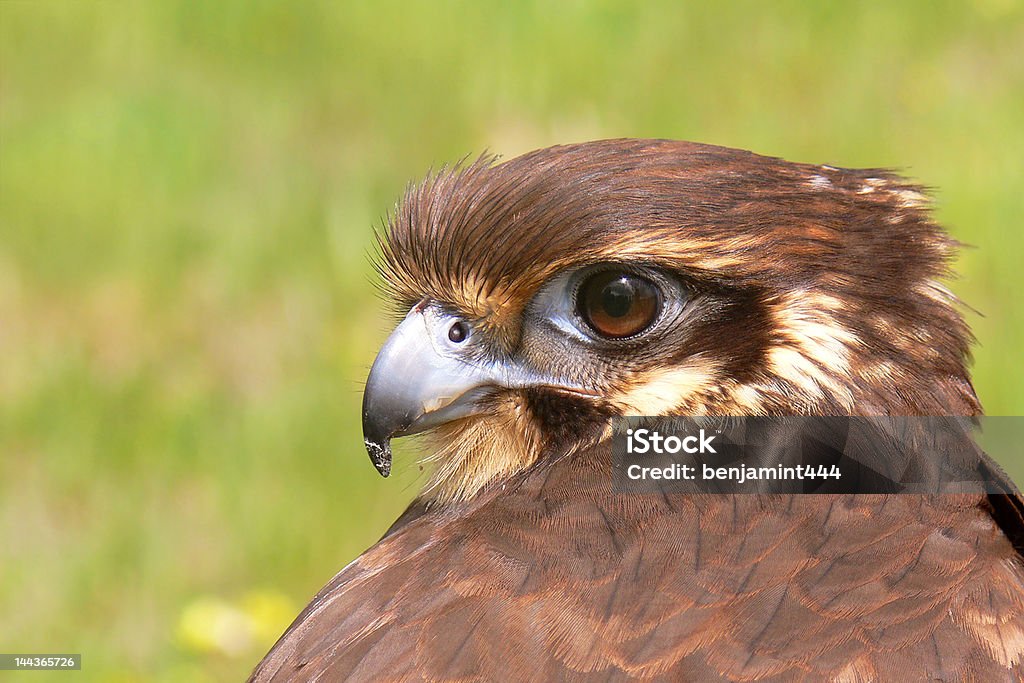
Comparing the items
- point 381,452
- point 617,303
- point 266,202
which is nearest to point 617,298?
point 617,303

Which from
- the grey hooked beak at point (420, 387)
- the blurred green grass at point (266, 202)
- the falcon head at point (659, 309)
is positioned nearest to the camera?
the falcon head at point (659, 309)

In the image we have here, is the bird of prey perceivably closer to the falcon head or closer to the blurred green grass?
the falcon head

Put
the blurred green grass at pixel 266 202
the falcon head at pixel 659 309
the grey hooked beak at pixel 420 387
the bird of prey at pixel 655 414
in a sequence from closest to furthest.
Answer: the bird of prey at pixel 655 414, the falcon head at pixel 659 309, the grey hooked beak at pixel 420 387, the blurred green grass at pixel 266 202

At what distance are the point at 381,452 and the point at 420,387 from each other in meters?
0.17

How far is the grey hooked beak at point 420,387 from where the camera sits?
2.70 m

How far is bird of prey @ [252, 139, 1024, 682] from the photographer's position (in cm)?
222

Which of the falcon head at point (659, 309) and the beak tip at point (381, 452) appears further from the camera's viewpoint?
the beak tip at point (381, 452)

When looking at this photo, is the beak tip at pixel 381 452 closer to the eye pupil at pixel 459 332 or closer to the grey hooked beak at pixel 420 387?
the grey hooked beak at pixel 420 387

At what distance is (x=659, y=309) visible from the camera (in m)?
2.61

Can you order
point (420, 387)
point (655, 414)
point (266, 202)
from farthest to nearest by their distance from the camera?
point (266, 202) < point (420, 387) < point (655, 414)

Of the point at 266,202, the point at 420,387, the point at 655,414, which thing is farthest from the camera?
the point at 266,202

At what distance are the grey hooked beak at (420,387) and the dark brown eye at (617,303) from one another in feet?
0.63

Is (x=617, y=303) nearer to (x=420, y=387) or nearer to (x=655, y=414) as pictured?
(x=655, y=414)

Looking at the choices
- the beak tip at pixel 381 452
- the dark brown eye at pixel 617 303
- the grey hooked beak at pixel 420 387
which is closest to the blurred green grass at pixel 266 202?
the beak tip at pixel 381 452
